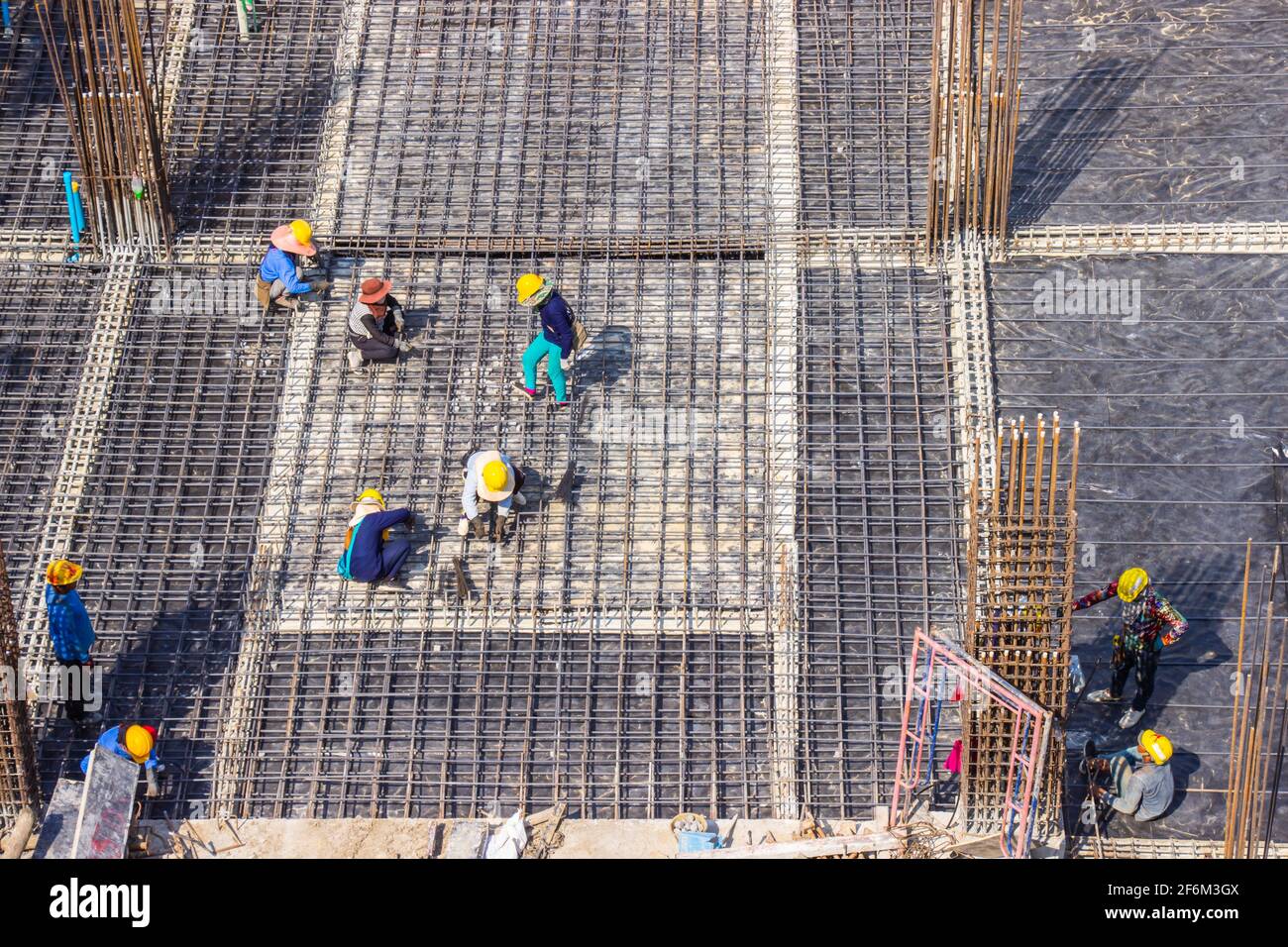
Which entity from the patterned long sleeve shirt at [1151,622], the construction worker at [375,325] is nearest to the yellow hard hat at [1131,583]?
the patterned long sleeve shirt at [1151,622]

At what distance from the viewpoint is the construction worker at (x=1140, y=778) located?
56.6ft

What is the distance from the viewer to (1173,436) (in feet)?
66.9

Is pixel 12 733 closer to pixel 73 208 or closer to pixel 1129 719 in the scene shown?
pixel 73 208

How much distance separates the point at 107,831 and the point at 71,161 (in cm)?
915


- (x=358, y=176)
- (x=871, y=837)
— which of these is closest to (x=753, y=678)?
(x=871, y=837)

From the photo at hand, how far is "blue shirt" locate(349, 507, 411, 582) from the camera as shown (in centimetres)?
1917

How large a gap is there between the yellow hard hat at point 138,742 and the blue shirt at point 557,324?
5.73 meters

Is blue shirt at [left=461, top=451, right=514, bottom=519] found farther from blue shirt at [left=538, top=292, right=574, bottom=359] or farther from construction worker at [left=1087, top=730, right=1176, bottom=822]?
construction worker at [left=1087, top=730, right=1176, bottom=822]

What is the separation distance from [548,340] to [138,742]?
19.3 ft

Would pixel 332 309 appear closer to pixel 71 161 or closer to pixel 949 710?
pixel 71 161

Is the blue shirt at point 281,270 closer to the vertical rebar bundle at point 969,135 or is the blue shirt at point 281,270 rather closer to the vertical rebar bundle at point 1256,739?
the vertical rebar bundle at point 969,135

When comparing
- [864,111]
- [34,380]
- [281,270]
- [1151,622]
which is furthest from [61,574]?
[864,111]

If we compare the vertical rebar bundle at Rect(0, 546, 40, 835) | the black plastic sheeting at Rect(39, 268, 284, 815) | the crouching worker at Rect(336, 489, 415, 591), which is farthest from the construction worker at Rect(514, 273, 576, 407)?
the vertical rebar bundle at Rect(0, 546, 40, 835)

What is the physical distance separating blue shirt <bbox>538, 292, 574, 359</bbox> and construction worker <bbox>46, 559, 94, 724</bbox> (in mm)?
5197
